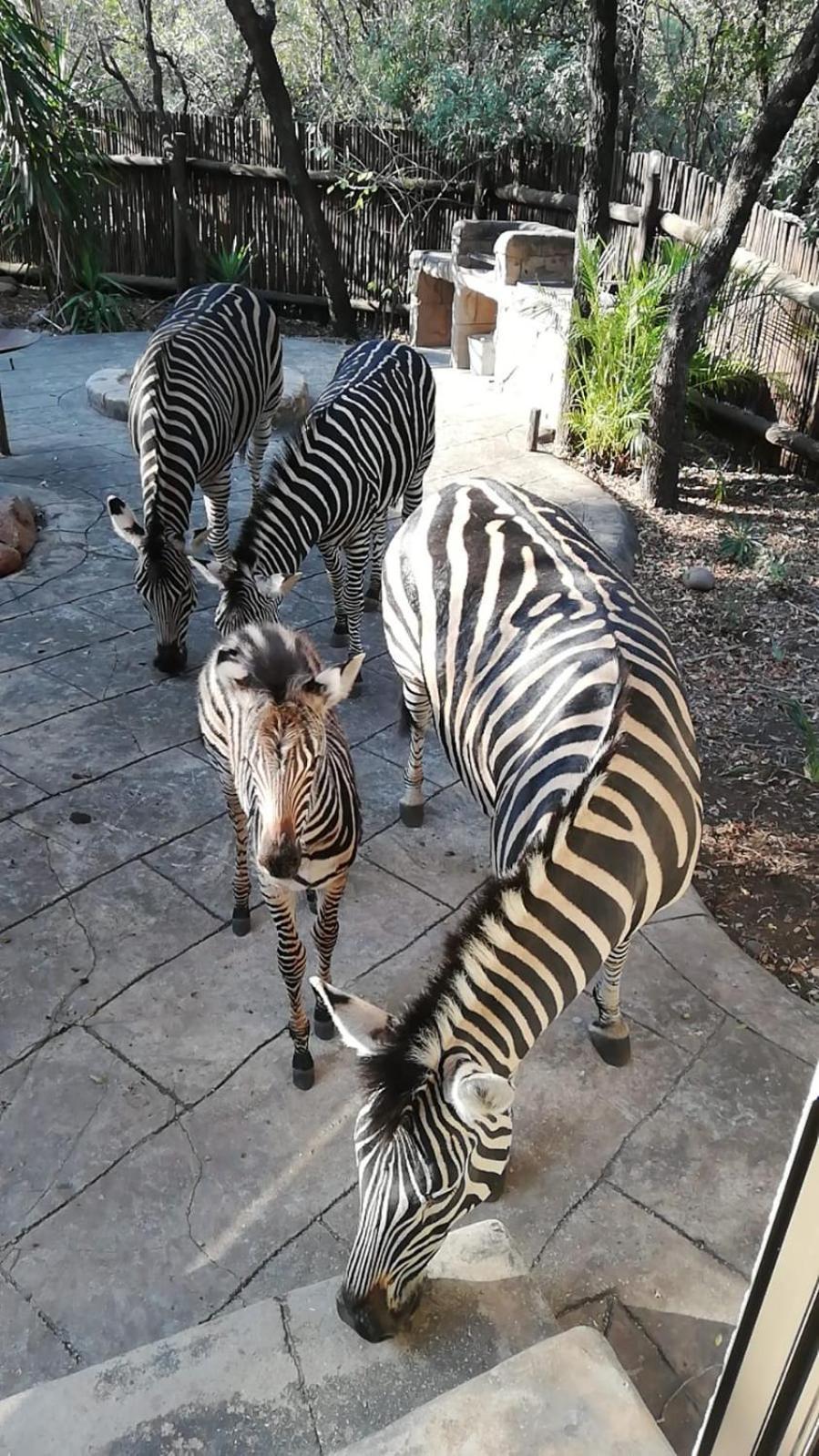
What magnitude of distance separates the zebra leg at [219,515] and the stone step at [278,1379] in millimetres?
4779

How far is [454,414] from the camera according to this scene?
362 inches

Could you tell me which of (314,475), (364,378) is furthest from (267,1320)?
(364,378)

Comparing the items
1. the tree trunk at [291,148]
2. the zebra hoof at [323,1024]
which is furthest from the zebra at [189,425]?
the tree trunk at [291,148]

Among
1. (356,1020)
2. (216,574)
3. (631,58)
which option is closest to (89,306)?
(631,58)

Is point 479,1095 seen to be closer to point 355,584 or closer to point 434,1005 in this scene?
point 434,1005

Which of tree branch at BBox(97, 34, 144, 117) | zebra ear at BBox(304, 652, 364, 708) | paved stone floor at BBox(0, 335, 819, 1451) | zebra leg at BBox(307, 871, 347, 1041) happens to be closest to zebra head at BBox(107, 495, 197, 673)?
paved stone floor at BBox(0, 335, 819, 1451)

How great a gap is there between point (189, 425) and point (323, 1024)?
12.4 ft

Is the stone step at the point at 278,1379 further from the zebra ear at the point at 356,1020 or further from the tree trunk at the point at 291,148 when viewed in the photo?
the tree trunk at the point at 291,148

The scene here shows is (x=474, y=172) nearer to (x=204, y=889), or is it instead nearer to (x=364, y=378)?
(x=364, y=378)

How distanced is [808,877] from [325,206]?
11.5 meters

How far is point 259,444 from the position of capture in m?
7.42

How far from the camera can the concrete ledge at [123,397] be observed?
884cm

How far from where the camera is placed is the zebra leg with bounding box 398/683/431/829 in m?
4.12

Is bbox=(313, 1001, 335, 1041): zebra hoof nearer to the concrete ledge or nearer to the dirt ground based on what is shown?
the dirt ground
